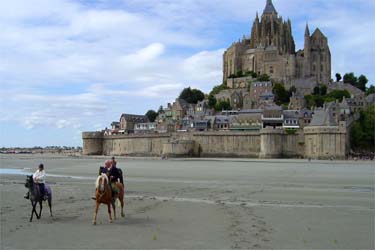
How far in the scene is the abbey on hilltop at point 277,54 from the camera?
385ft

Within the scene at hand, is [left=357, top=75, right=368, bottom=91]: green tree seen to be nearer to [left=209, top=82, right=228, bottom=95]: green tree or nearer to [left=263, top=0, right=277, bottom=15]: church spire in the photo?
[left=263, top=0, right=277, bottom=15]: church spire

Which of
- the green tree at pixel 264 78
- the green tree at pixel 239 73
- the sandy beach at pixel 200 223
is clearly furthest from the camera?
the green tree at pixel 239 73

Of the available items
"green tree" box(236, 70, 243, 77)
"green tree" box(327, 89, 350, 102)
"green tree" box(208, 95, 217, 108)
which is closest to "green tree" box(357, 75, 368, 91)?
"green tree" box(327, 89, 350, 102)

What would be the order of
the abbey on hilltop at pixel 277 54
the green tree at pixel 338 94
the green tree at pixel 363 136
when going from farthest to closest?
1. the abbey on hilltop at pixel 277 54
2. the green tree at pixel 338 94
3. the green tree at pixel 363 136

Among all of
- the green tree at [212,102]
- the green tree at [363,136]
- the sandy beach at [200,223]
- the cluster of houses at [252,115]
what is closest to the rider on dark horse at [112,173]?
the sandy beach at [200,223]

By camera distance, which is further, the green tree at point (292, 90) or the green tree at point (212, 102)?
the green tree at point (212, 102)

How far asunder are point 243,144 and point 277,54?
51795 millimetres

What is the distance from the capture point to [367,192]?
21109 mm

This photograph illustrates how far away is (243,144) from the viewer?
7431cm

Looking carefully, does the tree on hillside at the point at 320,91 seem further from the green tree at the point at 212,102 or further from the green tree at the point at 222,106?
the green tree at the point at 212,102

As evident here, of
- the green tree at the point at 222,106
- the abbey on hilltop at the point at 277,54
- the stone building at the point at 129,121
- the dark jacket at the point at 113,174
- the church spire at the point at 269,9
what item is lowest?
the dark jacket at the point at 113,174

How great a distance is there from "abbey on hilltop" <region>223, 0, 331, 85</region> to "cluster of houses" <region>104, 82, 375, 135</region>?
35.0 ft

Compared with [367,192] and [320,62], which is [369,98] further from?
[367,192]

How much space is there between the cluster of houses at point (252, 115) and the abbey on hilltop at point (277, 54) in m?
10.7
